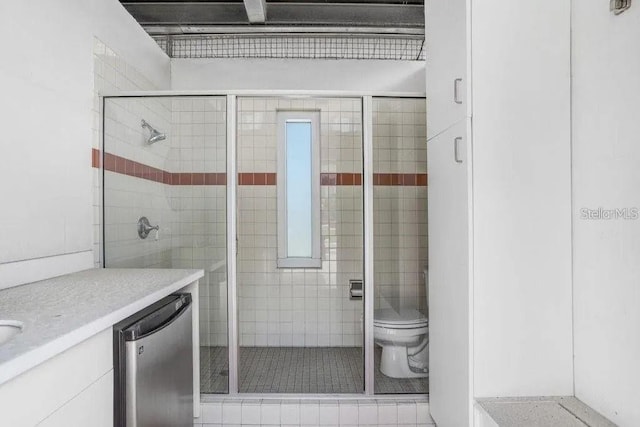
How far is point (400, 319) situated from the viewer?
228 cm

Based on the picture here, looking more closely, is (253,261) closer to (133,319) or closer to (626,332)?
(133,319)

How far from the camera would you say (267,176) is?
2.93 m

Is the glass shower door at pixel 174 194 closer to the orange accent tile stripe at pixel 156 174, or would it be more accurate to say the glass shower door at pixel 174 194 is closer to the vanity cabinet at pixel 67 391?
the orange accent tile stripe at pixel 156 174

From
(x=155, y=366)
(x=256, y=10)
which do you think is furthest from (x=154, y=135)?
(x=155, y=366)

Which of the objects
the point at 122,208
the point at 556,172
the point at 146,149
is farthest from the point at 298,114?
the point at 556,172

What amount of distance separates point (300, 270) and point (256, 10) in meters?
1.81

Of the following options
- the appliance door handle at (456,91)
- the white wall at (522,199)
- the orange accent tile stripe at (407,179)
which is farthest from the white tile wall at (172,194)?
the white wall at (522,199)

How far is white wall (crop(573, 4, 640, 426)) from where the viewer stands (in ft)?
3.71

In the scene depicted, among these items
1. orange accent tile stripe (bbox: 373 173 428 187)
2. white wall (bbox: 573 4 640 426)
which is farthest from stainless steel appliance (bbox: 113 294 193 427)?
white wall (bbox: 573 4 640 426)

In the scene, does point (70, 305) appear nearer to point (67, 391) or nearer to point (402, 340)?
point (67, 391)

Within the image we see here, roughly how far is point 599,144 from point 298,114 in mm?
1990

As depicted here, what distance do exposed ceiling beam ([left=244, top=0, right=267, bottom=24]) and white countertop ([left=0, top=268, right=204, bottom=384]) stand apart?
5.29 feet

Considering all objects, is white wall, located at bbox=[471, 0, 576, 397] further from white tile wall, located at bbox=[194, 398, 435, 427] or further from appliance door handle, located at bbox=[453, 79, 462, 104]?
white tile wall, located at bbox=[194, 398, 435, 427]

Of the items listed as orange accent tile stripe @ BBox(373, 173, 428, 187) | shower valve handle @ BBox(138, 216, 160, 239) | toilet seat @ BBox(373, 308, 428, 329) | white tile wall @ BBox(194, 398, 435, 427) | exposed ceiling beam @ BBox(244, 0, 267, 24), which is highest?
exposed ceiling beam @ BBox(244, 0, 267, 24)
